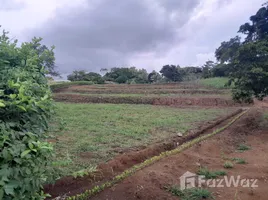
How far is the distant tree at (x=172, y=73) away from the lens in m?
36.2

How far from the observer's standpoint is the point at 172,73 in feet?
119

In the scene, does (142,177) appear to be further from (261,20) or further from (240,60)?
(261,20)

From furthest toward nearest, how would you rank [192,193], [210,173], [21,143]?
[210,173] → [192,193] → [21,143]

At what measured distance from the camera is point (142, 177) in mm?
3686

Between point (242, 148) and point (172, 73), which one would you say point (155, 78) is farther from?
point (242, 148)

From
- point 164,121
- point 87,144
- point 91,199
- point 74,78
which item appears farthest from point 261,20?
point 74,78

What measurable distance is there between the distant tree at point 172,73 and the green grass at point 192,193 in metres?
33.5

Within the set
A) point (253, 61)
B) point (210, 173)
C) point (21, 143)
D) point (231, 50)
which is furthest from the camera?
point (231, 50)

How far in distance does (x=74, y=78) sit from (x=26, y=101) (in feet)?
133

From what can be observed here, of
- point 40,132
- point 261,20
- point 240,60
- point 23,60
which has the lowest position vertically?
point 40,132

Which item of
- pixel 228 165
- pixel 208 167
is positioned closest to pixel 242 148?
pixel 228 165

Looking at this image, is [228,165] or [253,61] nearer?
[228,165]

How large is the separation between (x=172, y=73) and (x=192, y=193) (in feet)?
111

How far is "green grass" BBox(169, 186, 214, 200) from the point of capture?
3.17m
